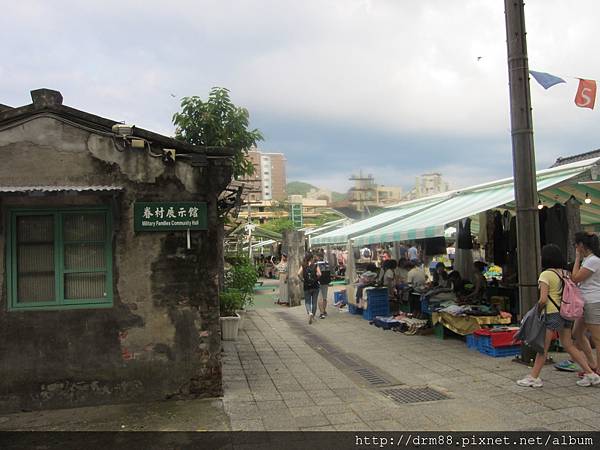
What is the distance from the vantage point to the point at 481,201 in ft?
31.4

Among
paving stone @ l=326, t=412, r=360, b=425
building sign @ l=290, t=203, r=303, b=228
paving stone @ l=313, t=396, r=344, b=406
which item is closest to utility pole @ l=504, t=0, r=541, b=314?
paving stone @ l=313, t=396, r=344, b=406

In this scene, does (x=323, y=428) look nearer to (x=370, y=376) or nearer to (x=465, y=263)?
(x=370, y=376)

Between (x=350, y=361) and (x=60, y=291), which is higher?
(x=60, y=291)

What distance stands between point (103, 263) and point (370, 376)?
3.96 m

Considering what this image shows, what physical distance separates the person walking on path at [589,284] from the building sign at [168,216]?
475 centimetres

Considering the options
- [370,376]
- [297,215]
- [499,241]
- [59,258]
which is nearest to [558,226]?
[499,241]

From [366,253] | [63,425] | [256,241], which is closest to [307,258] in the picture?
[63,425]

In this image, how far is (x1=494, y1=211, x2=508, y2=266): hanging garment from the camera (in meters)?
10.8

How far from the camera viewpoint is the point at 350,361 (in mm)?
8195

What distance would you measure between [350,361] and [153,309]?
3601mm

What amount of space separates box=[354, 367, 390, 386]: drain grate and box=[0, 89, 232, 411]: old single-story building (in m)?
2.12

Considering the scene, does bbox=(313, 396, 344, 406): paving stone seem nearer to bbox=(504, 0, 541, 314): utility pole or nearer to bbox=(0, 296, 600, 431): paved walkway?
bbox=(0, 296, 600, 431): paved walkway

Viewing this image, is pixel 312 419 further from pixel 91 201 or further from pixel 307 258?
pixel 307 258

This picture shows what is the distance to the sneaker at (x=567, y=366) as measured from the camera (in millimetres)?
6709
